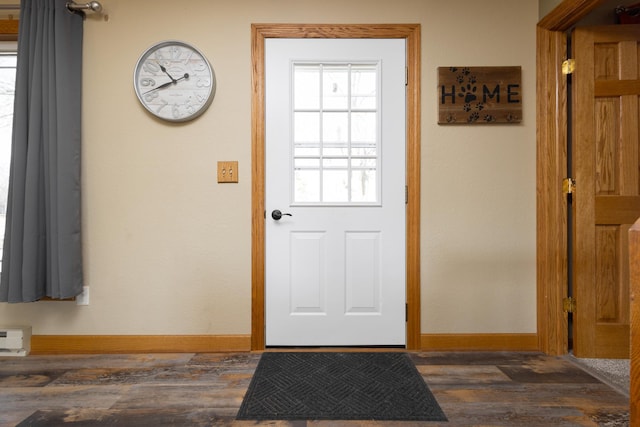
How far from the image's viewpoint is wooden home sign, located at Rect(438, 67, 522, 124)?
236 centimetres

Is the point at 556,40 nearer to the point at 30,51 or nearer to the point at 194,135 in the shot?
the point at 194,135

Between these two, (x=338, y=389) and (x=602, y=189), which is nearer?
(x=338, y=389)

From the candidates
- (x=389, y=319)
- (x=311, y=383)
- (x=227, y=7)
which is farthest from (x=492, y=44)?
(x=311, y=383)

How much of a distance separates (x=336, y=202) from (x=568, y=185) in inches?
55.4

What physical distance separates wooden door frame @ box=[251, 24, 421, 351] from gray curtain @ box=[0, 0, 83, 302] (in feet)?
3.56

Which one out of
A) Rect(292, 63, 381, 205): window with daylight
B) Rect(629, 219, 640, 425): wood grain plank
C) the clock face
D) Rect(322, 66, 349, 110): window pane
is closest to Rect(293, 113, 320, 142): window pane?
Rect(292, 63, 381, 205): window with daylight

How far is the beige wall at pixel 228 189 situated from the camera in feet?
7.80

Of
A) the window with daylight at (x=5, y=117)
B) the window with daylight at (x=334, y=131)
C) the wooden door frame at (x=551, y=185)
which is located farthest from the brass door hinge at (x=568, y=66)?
the window with daylight at (x=5, y=117)

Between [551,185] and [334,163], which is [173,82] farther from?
[551,185]

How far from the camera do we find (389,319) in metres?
2.40

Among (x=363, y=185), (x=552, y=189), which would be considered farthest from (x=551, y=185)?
(x=363, y=185)

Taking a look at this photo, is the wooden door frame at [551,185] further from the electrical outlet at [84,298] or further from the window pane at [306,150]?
the electrical outlet at [84,298]

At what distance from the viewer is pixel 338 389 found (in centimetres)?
190

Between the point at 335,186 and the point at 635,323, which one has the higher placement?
the point at 335,186
